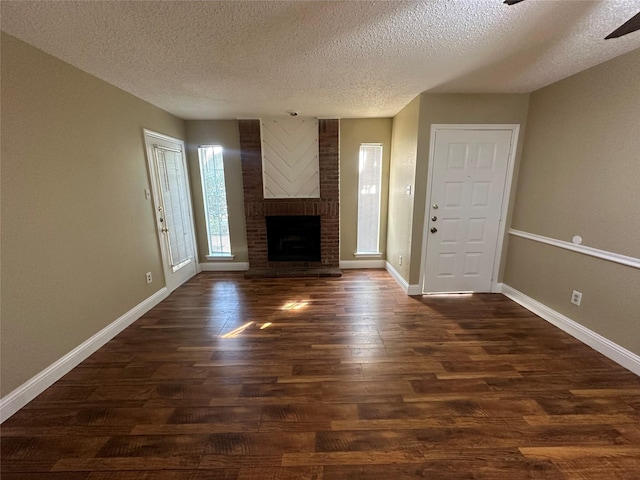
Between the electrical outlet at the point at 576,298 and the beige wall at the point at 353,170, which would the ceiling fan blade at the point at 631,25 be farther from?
the beige wall at the point at 353,170

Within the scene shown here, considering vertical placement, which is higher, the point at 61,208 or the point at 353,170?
the point at 353,170

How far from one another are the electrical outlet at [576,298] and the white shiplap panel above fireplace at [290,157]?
10.8ft

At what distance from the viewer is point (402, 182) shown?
3.56m

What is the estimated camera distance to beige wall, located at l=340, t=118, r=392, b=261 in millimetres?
4035

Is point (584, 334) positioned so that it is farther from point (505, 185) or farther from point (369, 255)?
point (369, 255)

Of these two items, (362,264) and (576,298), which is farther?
(362,264)

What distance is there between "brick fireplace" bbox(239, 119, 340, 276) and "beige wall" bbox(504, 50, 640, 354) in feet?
8.16

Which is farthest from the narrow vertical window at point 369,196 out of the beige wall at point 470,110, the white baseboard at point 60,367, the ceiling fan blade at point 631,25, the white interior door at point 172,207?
the white baseboard at point 60,367

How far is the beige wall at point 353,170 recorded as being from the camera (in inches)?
159

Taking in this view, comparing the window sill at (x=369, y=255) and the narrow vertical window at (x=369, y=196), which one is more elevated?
the narrow vertical window at (x=369, y=196)

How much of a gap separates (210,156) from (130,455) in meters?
3.81

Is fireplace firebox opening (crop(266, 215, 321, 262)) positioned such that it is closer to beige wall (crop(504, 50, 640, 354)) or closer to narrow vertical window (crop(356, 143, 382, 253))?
narrow vertical window (crop(356, 143, 382, 253))

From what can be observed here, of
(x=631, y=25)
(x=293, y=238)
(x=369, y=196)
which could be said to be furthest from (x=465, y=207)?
(x=293, y=238)

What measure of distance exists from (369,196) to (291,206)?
1326 mm
